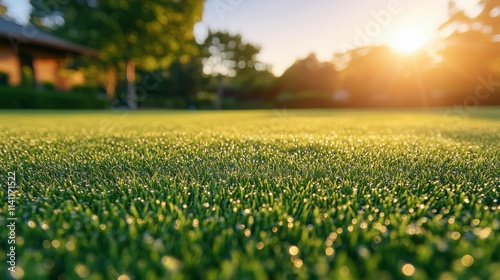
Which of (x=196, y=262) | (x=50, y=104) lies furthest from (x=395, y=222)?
(x=50, y=104)

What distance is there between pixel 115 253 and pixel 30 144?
9.18 feet

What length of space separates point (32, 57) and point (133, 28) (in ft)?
23.0

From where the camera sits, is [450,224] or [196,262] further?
[450,224]

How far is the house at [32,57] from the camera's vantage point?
1764 centimetres

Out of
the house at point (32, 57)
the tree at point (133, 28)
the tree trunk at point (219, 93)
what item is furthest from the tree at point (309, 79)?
the house at point (32, 57)

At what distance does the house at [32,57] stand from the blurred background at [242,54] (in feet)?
0.24

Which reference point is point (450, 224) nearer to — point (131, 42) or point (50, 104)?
point (50, 104)

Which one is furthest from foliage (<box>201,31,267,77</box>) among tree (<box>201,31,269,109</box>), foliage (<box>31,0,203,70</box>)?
foliage (<box>31,0,203,70</box>)

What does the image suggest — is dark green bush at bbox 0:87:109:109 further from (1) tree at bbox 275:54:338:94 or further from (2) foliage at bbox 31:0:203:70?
(1) tree at bbox 275:54:338:94

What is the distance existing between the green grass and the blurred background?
19.8 feet

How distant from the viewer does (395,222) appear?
42.7 inches

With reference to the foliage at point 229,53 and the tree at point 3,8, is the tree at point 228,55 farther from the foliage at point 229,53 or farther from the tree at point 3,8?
the tree at point 3,8

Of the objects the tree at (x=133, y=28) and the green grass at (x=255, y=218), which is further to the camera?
the tree at (x=133, y=28)

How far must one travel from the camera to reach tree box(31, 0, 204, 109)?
21797 millimetres
